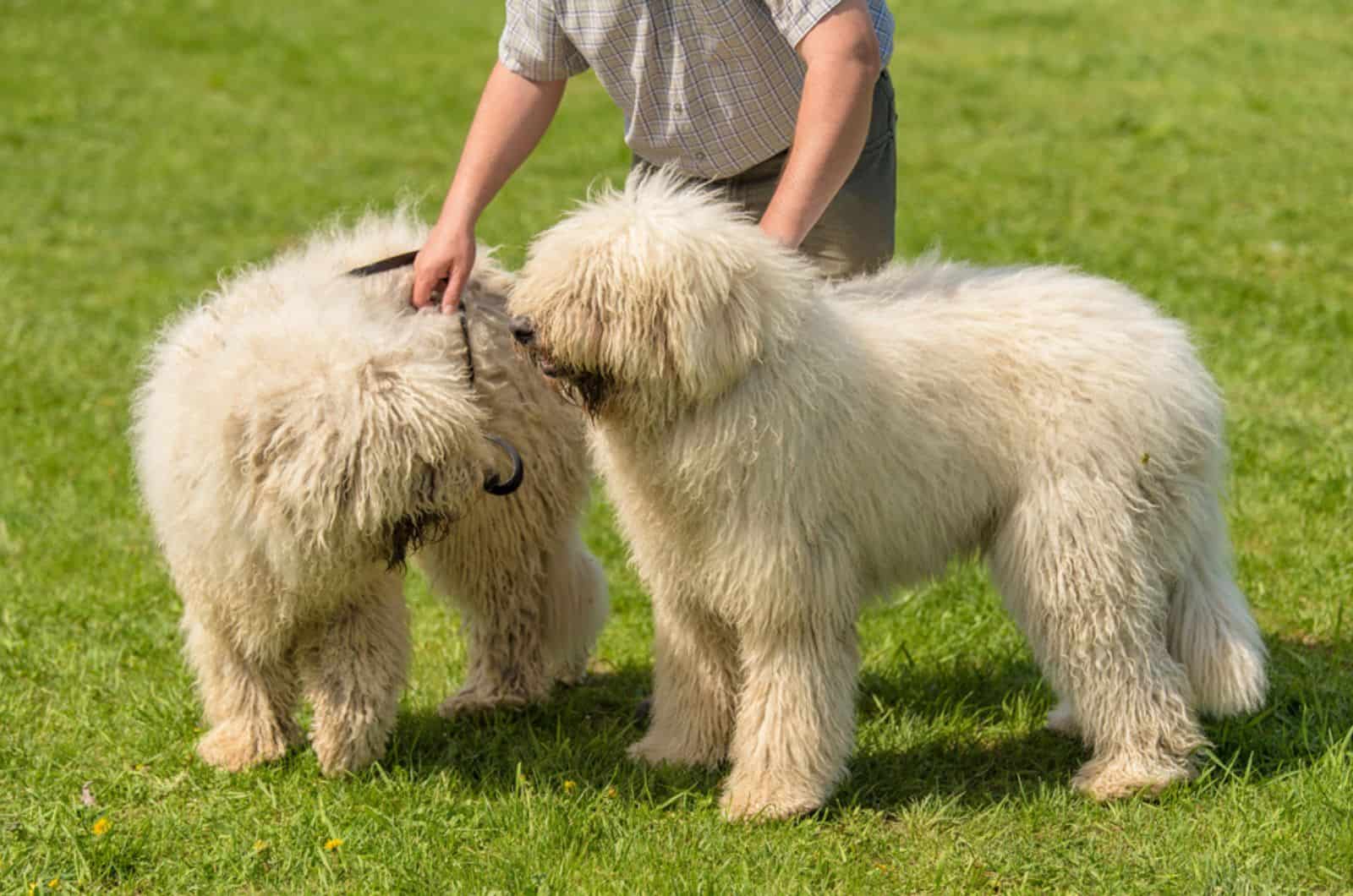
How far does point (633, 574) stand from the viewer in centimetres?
615

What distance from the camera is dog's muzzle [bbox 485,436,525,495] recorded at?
4244 millimetres

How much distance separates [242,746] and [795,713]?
63.5 inches

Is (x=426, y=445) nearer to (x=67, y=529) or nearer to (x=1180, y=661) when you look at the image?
(x=1180, y=661)

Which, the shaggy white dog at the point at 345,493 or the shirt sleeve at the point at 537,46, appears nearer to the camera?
the shaggy white dog at the point at 345,493

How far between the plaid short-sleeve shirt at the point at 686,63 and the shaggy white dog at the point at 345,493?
0.68 meters

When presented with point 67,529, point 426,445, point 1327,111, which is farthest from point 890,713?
point 1327,111

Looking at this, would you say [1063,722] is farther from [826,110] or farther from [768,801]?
[826,110]

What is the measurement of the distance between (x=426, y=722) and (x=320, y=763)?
1.78 feet

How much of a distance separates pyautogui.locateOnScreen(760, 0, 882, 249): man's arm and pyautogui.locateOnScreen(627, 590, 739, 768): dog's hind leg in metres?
1.18

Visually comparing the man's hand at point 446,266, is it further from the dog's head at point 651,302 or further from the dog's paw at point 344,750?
the dog's paw at point 344,750

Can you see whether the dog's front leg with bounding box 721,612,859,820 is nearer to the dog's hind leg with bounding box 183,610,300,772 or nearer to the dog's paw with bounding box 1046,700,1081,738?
the dog's paw with bounding box 1046,700,1081,738

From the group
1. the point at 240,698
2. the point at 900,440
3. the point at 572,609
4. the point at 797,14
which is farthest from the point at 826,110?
the point at 240,698

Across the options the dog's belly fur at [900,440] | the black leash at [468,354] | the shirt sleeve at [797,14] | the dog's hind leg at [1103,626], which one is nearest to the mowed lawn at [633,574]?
the dog's hind leg at [1103,626]

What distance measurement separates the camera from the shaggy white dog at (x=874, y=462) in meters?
3.72
